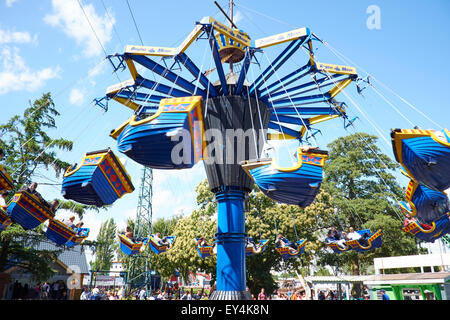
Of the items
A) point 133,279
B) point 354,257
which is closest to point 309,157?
point 354,257

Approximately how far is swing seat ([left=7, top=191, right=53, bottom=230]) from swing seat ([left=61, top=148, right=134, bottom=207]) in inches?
61.7

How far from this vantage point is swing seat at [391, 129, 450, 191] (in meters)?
5.34

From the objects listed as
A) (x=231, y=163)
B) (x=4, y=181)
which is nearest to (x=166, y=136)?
(x=231, y=163)

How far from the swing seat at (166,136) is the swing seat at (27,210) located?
10.7ft

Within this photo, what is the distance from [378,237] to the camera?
12516 millimetres

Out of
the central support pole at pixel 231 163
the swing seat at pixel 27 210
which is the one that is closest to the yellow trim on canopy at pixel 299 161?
the central support pole at pixel 231 163

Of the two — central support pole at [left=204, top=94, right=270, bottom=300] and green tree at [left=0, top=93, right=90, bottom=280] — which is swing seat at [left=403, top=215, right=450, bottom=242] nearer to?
central support pole at [left=204, top=94, right=270, bottom=300]

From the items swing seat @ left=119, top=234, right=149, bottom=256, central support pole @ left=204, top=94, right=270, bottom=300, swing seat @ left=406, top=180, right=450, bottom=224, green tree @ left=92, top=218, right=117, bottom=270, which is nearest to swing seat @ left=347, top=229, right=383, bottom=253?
swing seat @ left=406, top=180, right=450, bottom=224

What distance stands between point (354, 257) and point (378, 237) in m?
16.6

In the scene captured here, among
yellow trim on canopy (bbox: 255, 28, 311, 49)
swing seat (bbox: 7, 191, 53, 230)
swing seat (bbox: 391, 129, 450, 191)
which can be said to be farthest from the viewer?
yellow trim on canopy (bbox: 255, 28, 311, 49)

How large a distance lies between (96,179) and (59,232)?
402cm

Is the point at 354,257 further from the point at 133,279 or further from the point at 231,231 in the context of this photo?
the point at 231,231

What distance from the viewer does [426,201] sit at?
741 cm

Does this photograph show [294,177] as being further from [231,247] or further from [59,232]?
[59,232]
